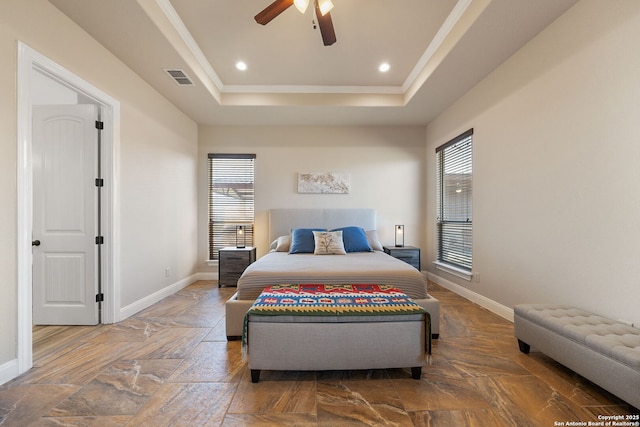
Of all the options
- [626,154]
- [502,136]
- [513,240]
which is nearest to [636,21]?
[626,154]

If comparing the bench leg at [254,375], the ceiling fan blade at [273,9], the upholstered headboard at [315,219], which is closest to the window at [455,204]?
the upholstered headboard at [315,219]

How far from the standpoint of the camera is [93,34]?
9.14 feet

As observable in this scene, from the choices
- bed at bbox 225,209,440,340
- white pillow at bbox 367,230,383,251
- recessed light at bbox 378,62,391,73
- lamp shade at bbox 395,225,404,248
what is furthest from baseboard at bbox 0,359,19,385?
A: lamp shade at bbox 395,225,404,248

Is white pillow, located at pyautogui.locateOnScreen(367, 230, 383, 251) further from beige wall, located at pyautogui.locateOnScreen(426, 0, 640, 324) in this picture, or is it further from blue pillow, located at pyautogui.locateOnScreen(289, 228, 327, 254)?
beige wall, located at pyautogui.locateOnScreen(426, 0, 640, 324)

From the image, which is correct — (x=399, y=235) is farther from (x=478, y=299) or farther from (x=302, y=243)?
(x=302, y=243)

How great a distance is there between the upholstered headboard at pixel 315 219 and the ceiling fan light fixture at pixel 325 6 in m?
3.28

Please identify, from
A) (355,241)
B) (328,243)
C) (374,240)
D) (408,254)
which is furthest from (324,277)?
(408,254)

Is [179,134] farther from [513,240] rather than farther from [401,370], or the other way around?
[513,240]

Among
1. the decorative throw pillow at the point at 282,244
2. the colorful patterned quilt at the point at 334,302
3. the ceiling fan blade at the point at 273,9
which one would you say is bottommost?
the colorful patterned quilt at the point at 334,302

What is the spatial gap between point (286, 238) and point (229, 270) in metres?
1.05

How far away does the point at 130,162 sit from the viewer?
342 cm

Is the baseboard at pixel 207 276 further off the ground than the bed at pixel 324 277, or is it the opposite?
the bed at pixel 324 277

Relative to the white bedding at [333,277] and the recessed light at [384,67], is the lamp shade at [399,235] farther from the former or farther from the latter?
the recessed light at [384,67]

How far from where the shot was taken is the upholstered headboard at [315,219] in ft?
16.9
